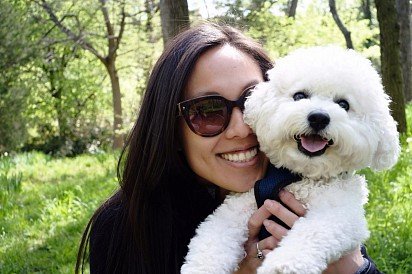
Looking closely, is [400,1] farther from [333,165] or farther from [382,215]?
[333,165]

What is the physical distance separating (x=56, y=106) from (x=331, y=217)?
24.2 meters

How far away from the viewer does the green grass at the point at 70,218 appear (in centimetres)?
350

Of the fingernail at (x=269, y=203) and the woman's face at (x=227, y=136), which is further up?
the woman's face at (x=227, y=136)

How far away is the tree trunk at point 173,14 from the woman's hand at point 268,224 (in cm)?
331

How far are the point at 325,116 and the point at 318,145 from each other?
4.9 inches

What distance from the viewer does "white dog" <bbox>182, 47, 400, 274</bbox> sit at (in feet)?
5.56

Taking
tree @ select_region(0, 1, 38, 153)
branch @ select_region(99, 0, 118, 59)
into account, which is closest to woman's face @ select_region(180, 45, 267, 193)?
tree @ select_region(0, 1, 38, 153)

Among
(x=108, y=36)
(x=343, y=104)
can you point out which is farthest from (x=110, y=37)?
(x=343, y=104)

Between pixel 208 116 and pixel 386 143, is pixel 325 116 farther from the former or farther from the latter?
pixel 208 116

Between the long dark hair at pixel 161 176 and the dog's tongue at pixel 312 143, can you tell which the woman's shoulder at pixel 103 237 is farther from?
the dog's tongue at pixel 312 143

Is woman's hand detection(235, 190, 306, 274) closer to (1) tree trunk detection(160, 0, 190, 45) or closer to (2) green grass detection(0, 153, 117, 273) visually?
(2) green grass detection(0, 153, 117, 273)

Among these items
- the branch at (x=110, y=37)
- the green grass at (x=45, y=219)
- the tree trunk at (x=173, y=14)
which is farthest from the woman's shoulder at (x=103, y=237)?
the branch at (x=110, y=37)

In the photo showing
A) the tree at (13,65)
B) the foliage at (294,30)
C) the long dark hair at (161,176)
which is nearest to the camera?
the long dark hair at (161,176)

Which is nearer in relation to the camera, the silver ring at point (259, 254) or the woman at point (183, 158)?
the silver ring at point (259, 254)
